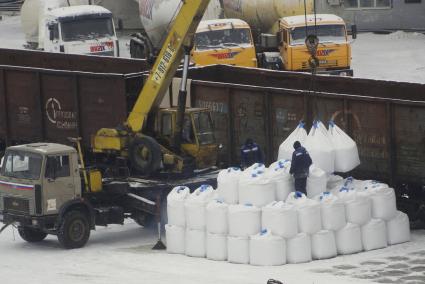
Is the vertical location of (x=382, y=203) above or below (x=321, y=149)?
below

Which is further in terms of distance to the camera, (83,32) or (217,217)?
(83,32)

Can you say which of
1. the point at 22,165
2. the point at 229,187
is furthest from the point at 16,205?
the point at 229,187

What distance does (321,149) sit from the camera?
19969 millimetres

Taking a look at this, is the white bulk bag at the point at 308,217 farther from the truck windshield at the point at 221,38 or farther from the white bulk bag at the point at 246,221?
the truck windshield at the point at 221,38

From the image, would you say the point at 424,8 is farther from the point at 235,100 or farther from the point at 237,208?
the point at 237,208

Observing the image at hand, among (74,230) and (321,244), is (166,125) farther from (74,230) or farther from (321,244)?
(321,244)

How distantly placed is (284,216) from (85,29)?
22.7m

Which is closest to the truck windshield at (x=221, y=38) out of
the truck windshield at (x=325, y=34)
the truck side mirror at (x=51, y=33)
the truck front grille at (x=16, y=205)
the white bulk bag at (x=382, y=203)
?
the truck windshield at (x=325, y=34)

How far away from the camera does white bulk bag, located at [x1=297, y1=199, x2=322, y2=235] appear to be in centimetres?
1867

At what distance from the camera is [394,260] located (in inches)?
731

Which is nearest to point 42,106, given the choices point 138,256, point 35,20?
point 138,256

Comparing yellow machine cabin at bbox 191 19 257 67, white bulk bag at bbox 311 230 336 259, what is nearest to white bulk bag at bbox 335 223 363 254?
white bulk bag at bbox 311 230 336 259

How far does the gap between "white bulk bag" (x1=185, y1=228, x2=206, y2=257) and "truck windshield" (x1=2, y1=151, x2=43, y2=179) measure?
2.61 meters

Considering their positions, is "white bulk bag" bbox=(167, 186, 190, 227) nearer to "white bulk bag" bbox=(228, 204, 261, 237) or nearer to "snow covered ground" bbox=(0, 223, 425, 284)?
"snow covered ground" bbox=(0, 223, 425, 284)
